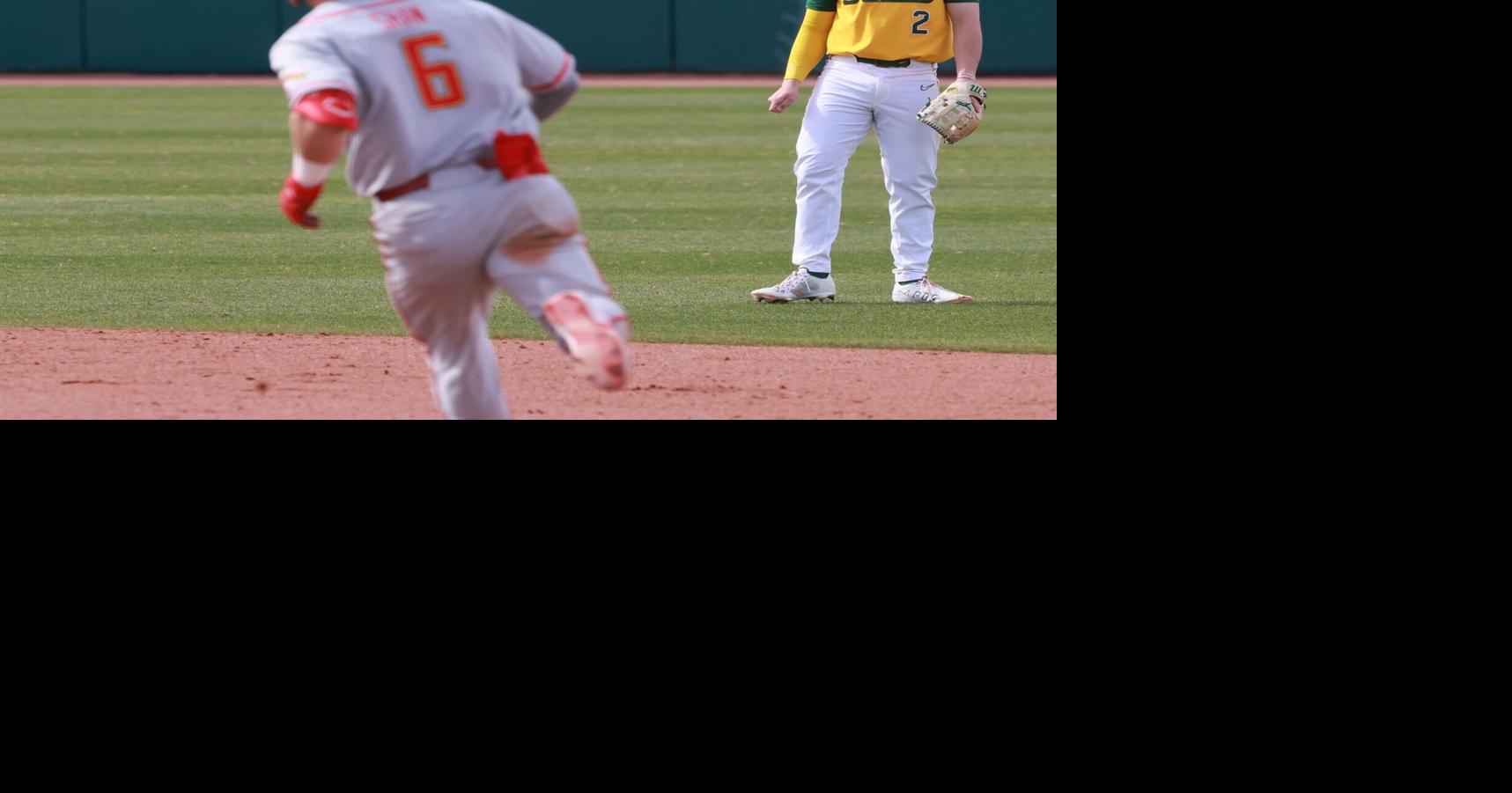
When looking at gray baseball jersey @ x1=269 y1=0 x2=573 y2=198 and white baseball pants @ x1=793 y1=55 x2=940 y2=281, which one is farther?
white baseball pants @ x1=793 y1=55 x2=940 y2=281

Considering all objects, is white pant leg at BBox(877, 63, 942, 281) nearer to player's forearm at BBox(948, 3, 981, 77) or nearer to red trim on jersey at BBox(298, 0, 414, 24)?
player's forearm at BBox(948, 3, 981, 77)

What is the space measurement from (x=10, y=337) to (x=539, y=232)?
4.21 m

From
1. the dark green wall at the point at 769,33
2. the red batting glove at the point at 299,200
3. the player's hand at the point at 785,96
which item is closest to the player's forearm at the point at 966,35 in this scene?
the player's hand at the point at 785,96

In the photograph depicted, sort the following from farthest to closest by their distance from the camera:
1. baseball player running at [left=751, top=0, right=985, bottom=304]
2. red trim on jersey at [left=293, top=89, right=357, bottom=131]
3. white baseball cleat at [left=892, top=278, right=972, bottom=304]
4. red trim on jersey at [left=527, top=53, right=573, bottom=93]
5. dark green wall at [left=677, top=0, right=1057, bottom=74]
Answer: dark green wall at [left=677, top=0, right=1057, bottom=74], white baseball cleat at [left=892, top=278, right=972, bottom=304], baseball player running at [left=751, top=0, right=985, bottom=304], red trim on jersey at [left=527, top=53, right=573, bottom=93], red trim on jersey at [left=293, top=89, right=357, bottom=131]

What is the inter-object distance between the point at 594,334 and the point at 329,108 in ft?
2.55

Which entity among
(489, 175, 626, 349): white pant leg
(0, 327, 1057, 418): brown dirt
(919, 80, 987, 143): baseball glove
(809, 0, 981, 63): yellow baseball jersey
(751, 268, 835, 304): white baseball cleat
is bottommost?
(0, 327, 1057, 418): brown dirt

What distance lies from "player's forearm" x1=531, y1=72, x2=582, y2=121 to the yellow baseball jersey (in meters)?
3.82

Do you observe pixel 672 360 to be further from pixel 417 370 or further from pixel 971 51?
pixel 971 51

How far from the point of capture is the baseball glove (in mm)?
8148

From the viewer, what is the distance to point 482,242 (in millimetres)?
4375

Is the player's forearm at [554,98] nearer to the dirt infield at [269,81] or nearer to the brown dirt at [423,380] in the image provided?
the brown dirt at [423,380]

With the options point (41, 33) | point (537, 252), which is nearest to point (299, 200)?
point (537, 252)

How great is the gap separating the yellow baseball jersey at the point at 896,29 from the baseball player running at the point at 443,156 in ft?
13.4

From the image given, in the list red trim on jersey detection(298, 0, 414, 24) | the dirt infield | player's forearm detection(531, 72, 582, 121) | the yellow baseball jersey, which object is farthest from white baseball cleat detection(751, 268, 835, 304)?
the dirt infield
